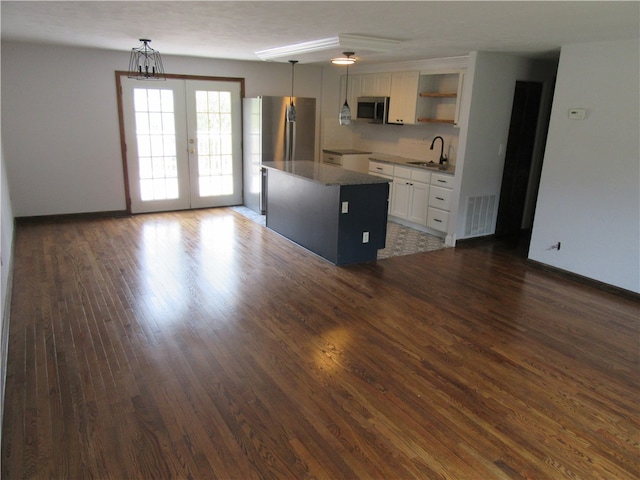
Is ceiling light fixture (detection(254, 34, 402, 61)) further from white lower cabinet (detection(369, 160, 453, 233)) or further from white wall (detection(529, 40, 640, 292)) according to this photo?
white wall (detection(529, 40, 640, 292))

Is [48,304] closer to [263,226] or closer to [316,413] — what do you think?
[316,413]

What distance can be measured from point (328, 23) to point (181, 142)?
13.0ft

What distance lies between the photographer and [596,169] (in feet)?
14.6

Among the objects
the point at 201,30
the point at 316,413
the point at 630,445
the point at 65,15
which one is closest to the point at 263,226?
the point at 201,30

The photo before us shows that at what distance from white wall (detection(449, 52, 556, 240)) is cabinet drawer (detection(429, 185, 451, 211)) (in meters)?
0.16

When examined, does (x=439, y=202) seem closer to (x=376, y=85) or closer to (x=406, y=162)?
(x=406, y=162)

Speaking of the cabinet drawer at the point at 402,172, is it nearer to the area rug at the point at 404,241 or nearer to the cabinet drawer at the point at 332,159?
the area rug at the point at 404,241

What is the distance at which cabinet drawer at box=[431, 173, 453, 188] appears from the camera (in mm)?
5762

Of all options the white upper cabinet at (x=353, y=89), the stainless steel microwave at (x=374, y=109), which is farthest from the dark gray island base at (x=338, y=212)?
the white upper cabinet at (x=353, y=89)

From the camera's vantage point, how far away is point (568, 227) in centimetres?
477

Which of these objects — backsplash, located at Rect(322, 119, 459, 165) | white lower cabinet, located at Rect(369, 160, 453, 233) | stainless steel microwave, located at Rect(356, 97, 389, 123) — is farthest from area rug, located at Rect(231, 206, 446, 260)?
stainless steel microwave, located at Rect(356, 97, 389, 123)

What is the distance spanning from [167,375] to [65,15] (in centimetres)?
299

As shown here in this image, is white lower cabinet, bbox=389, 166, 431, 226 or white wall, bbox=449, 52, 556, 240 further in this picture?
white lower cabinet, bbox=389, 166, 431, 226

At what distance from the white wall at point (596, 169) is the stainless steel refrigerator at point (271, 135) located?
11.6 feet
